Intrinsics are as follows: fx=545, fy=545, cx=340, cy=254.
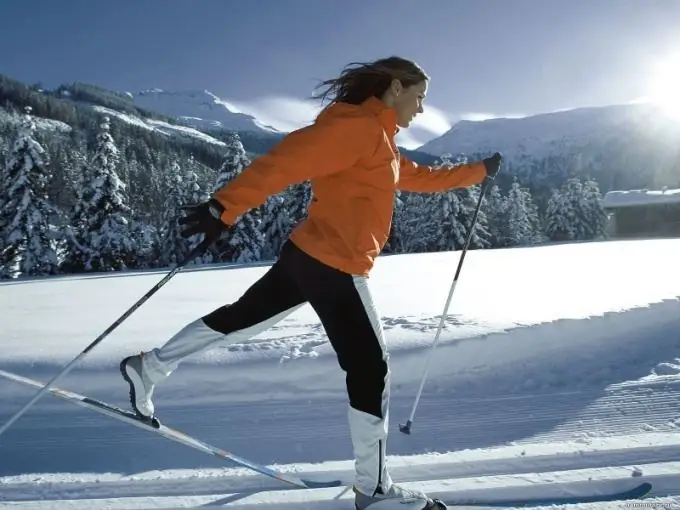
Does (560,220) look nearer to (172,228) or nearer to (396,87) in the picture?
(172,228)

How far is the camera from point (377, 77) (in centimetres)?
220

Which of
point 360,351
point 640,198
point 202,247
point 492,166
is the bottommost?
point 360,351

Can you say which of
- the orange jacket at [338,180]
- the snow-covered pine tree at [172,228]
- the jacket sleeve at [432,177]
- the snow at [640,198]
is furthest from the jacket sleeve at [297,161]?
the snow at [640,198]

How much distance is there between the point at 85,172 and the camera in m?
28.2

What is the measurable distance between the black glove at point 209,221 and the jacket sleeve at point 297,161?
0.02 m

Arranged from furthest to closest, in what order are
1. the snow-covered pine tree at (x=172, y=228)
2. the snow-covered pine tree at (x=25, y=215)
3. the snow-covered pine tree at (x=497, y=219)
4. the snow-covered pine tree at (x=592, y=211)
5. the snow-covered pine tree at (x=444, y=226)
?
the snow-covered pine tree at (x=592, y=211) → the snow-covered pine tree at (x=497, y=219) → the snow-covered pine tree at (x=444, y=226) → the snow-covered pine tree at (x=172, y=228) → the snow-covered pine tree at (x=25, y=215)

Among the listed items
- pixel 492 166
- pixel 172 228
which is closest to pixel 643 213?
pixel 172 228

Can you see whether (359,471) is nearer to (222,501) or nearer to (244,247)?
(222,501)

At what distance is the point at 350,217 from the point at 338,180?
0.15 metres

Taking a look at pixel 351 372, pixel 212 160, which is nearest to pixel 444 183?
pixel 351 372

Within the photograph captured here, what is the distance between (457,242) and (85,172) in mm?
21672

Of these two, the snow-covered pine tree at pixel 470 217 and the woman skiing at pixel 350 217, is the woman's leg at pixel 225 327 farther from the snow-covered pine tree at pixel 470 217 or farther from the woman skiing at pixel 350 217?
the snow-covered pine tree at pixel 470 217

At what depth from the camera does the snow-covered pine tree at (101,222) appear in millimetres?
26906

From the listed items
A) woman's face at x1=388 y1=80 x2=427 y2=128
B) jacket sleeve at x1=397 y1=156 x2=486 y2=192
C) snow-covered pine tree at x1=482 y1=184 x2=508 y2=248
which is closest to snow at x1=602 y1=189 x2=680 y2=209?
snow-covered pine tree at x1=482 y1=184 x2=508 y2=248
